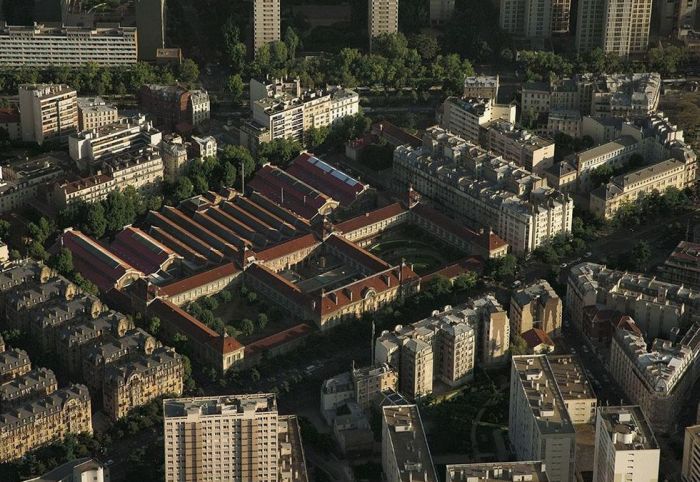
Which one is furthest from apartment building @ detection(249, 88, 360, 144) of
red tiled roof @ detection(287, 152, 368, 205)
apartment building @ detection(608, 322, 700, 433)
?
apartment building @ detection(608, 322, 700, 433)

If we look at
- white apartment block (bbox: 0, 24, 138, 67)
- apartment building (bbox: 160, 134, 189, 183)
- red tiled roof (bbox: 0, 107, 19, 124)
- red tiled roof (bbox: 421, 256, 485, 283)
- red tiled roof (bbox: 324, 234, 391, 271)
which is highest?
white apartment block (bbox: 0, 24, 138, 67)

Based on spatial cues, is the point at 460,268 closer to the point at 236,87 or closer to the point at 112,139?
the point at 112,139

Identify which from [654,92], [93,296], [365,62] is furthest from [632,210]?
[93,296]

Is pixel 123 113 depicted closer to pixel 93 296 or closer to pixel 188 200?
pixel 188 200

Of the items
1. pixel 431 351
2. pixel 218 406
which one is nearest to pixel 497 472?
pixel 431 351

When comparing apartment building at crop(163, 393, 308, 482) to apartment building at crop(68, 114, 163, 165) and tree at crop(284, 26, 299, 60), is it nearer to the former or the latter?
apartment building at crop(68, 114, 163, 165)

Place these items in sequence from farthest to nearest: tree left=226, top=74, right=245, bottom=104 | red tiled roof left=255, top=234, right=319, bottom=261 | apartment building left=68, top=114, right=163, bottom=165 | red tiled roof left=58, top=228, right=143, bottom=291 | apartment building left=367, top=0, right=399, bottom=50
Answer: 1. apartment building left=367, top=0, right=399, bottom=50
2. tree left=226, top=74, right=245, bottom=104
3. apartment building left=68, top=114, right=163, bottom=165
4. red tiled roof left=255, top=234, right=319, bottom=261
5. red tiled roof left=58, top=228, right=143, bottom=291
